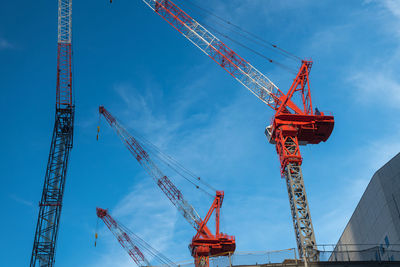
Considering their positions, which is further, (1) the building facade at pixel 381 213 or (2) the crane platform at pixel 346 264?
(1) the building facade at pixel 381 213

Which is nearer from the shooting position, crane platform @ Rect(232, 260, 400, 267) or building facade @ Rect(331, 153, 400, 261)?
crane platform @ Rect(232, 260, 400, 267)

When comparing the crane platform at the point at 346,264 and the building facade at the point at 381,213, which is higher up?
the building facade at the point at 381,213

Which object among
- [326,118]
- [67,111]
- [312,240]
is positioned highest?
[67,111]

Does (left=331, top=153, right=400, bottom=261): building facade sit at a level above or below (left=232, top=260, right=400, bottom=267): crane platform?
above

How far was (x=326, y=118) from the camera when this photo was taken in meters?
78.1

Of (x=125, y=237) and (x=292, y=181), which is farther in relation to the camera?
(x=125, y=237)

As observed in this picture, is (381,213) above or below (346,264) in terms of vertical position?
above

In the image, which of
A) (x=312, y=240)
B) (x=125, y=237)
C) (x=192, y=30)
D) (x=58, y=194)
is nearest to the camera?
(x=312, y=240)

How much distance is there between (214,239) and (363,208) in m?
41.6

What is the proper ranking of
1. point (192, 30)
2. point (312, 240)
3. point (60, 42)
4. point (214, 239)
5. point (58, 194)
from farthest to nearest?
point (214, 239), point (192, 30), point (60, 42), point (58, 194), point (312, 240)

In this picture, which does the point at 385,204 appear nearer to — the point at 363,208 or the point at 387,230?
the point at 387,230

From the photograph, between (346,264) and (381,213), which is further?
(381,213)

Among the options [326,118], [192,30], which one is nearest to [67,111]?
[192,30]

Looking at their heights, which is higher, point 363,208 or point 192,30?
point 192,30
